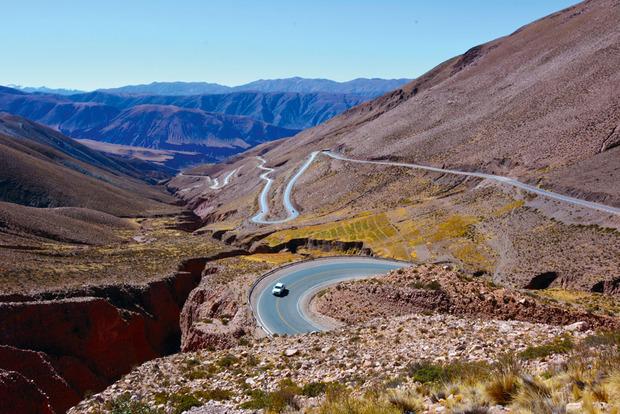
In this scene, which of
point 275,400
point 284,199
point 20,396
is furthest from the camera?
point 284,199

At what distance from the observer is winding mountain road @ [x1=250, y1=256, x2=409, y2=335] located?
2266 centimetres

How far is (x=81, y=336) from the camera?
92.4 ft

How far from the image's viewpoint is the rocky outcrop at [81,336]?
80.4 ft

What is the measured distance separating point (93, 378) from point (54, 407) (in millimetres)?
4079

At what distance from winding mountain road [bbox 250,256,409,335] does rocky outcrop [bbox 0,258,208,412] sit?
31.3 ft

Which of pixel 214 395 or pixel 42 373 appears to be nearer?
pixel 214 395

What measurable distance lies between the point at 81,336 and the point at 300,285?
13.0 meters

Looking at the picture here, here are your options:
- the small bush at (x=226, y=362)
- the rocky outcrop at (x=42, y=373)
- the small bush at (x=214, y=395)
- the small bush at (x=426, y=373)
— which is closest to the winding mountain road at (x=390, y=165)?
the small bush at (x=426, y=373)

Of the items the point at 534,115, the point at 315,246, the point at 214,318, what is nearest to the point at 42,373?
the point at 214,318

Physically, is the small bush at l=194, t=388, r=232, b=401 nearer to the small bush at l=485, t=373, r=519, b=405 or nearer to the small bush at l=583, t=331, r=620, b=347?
the small bush at l=485, t=373, r=519, b=405

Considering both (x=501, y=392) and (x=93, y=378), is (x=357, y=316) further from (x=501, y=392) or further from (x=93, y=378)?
(x=93, y=378)

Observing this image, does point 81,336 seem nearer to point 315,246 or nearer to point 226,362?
point 226,362

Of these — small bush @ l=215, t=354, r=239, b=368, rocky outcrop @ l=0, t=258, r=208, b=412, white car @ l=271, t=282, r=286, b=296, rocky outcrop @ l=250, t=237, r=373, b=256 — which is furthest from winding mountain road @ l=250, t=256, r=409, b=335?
rocky outcrop @ l=250, t=237, r=373, b=256

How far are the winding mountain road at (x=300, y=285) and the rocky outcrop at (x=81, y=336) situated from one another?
31.3 feet
